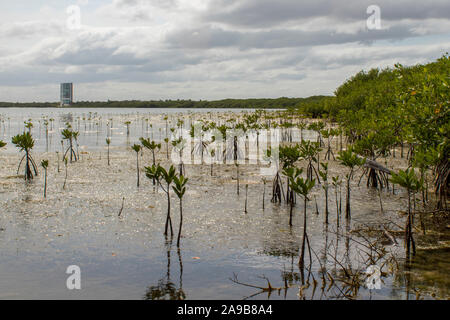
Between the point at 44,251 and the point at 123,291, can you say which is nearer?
the point at 123,291

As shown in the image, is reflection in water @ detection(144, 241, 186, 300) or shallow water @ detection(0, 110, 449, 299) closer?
reflection in water @ detection(144, 241, 186, 300)

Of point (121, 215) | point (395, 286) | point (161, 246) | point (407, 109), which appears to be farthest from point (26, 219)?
point (407, 109)

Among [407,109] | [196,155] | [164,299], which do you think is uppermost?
[407,109]

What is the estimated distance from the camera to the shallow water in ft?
13.1

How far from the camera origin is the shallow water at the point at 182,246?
3996 millimetres

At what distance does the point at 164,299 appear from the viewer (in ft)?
12.4

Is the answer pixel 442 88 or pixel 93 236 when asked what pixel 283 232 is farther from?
pixel 442 88

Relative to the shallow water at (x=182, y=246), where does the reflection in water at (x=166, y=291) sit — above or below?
below

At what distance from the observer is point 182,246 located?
5203 mm

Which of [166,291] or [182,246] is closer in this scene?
[166,291]

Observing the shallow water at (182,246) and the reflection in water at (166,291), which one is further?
the shallow water at (182,246)

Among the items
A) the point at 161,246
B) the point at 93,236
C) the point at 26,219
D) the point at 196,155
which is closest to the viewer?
the point at 161,246

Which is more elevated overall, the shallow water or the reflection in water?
the shallow water

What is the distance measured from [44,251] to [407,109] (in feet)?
20.4
